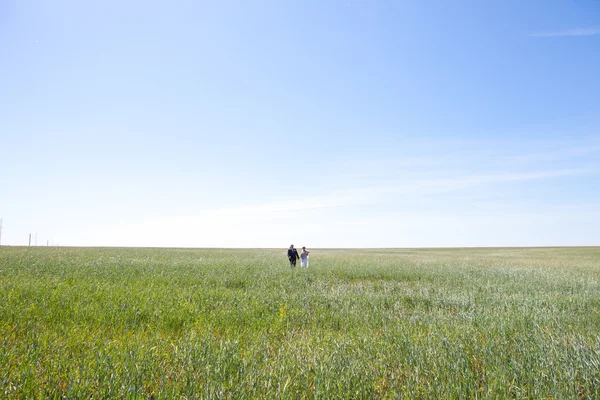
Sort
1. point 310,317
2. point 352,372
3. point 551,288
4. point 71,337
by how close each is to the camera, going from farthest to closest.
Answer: point 551,288 < point 310,317 < point 71,337 < point 352,372

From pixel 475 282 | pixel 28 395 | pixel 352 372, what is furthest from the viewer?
pixel 475 282

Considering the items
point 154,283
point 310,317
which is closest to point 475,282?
point 310,317

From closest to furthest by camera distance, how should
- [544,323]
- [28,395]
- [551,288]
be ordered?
1. [28,395]
2. [544,323]
3. [551,288]

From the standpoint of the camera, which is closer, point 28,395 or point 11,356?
point 28,395

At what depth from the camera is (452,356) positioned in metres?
4.98

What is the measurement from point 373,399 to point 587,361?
11.7 ft

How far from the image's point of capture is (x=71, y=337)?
19.2 feet

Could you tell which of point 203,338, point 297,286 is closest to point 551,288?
point 297,286

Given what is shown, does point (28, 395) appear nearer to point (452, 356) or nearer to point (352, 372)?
point (352, 372)

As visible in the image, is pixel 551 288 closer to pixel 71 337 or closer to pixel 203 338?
pixel 203 338

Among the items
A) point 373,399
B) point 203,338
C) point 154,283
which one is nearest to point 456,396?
point 373,399

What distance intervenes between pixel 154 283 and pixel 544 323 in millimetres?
13557

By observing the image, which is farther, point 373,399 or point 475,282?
point 475,282

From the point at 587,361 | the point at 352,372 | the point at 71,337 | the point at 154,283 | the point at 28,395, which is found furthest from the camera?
the point at 154,283
